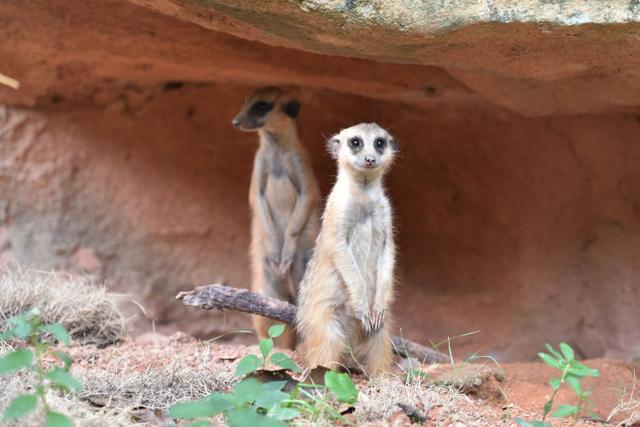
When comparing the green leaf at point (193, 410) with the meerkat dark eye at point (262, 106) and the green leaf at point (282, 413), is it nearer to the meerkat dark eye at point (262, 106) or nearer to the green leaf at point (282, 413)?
the green leaf at point (282, 413)

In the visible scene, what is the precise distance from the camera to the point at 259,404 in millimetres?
2553

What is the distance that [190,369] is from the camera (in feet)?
11.0

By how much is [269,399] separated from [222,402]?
16 centimetres

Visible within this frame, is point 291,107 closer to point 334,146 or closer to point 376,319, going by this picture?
point 334,146

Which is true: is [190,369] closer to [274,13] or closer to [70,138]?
[274,13]

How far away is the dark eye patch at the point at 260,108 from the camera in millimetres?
5037

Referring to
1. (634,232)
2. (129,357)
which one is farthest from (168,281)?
(634,232)

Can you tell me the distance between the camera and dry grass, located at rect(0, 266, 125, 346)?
13.7 feet

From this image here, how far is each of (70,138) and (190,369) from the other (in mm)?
2542

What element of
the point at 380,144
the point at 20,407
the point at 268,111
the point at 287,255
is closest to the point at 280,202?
the point at 287,255

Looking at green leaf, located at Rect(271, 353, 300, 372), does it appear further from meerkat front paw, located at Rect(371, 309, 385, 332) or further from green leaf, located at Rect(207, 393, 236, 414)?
meerkat front paw, located at Rect(371, 309, 385, 332)

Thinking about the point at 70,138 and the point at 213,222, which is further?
the point at 213,222

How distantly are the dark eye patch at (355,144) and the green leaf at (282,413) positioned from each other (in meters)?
1.60

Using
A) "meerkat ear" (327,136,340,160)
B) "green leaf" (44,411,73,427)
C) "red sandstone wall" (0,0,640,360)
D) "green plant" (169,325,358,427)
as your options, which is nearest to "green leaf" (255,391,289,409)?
"green plant" (169,325,358,427)
